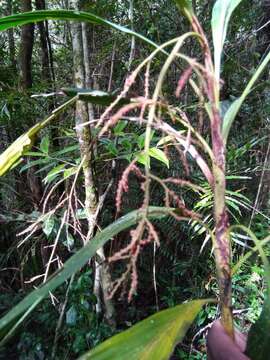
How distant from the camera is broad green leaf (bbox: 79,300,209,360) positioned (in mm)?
475

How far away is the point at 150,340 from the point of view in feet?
1.61

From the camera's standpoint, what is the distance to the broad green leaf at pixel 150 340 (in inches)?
18.7

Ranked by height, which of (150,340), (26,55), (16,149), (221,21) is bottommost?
(150,340)

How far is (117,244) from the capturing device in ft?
5.64

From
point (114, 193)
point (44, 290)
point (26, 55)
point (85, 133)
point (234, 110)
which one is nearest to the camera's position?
point (44, 290)

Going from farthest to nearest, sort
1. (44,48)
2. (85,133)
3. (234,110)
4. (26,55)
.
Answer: (44,48), (26,55), (85,133), (234,110)

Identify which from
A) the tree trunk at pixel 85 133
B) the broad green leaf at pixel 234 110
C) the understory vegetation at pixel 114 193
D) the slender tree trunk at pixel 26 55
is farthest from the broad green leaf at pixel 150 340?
the slender tree trunk at pixel 26 55

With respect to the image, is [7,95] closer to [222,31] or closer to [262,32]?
[222,31]

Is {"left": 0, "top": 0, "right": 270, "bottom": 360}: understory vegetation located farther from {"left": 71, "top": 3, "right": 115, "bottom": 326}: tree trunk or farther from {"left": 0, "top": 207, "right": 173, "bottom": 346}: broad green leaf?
{"left": 0, "top": 207, "right": 173, "bottom": 346}: broad green leaf

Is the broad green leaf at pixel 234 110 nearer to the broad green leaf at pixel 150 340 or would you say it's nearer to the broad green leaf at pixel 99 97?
the broad green leaf at pixel 99 97

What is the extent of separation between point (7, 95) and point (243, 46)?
4.80 feet

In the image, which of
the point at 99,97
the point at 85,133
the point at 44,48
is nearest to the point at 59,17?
the point at 99,97

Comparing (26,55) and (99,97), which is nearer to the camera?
(99,97)

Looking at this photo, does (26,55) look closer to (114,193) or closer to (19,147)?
(114,193)
